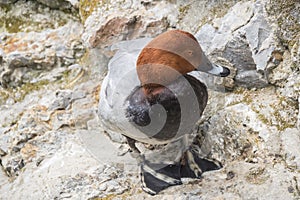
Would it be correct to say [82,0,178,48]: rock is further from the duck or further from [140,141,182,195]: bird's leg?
[140,141,182,195]: bird's leg

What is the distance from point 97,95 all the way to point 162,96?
1132 millimetres

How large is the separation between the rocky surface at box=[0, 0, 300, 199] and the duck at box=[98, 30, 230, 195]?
17 cm

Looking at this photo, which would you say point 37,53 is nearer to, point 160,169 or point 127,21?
point 127,21

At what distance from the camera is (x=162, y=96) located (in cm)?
281

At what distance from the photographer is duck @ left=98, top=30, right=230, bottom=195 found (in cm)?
280

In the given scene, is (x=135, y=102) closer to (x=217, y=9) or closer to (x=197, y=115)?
(x=197, y=115)

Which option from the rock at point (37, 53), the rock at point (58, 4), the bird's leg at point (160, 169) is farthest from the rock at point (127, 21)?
the bird's leg at point (160, 169)

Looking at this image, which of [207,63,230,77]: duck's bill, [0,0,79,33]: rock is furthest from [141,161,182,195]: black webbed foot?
[0,0,79,33]: rock

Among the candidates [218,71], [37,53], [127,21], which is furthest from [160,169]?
[37,53]

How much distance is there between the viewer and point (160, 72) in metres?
2.82

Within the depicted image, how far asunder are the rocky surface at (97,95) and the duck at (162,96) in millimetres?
171

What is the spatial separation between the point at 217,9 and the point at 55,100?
1.49 metres

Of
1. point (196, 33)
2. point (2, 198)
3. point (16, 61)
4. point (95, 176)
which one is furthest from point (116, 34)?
point (2, 198)

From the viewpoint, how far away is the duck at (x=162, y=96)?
110 inches
